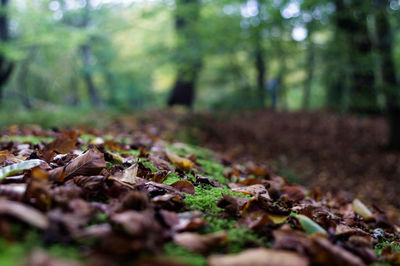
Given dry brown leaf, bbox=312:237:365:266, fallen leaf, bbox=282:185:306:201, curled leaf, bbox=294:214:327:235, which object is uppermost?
dry brown leaf, bbox=312:237:365:266

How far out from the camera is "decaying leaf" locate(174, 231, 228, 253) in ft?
3.12

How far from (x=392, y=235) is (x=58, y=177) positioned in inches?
80.4

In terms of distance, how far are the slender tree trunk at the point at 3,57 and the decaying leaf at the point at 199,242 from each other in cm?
1109

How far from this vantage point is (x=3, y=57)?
32.6ft

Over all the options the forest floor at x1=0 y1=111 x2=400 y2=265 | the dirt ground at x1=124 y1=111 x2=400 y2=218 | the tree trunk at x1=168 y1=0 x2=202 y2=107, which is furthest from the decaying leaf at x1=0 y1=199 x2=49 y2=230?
the tree trunk at x1=168 y1=0 x2=202 y2=107

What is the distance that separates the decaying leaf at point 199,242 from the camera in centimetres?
95

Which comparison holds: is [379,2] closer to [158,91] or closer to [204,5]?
[204,5]

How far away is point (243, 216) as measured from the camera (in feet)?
4.39

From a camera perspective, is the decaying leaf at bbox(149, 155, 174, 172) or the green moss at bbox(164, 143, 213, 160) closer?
the decaying leaf at bbox(149, 155, 174, 172)

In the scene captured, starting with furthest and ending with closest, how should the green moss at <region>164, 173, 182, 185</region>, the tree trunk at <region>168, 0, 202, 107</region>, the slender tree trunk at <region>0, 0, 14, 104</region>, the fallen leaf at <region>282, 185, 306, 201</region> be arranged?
the slender tree trunk at <region>0, 0, 14, 104</region>, the tree trunk at <region>168, 0, 202, 107</region>, the fallen leaf at <region>282, 185, 306, 201</region>, the green moss at <region>164, 173, 182, 185</region>

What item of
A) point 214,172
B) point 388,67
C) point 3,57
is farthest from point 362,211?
point 3,57

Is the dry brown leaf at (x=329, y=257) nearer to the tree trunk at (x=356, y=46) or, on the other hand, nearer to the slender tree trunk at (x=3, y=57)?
the tree trunk at (x=356, y=46)

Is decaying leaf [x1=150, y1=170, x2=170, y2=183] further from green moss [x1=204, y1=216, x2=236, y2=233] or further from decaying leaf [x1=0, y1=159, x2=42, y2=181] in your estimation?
decaying leaf [x1=0, y1=159, x2=42, y2=181]

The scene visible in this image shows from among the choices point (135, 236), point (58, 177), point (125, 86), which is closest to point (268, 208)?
point (135, 236)
